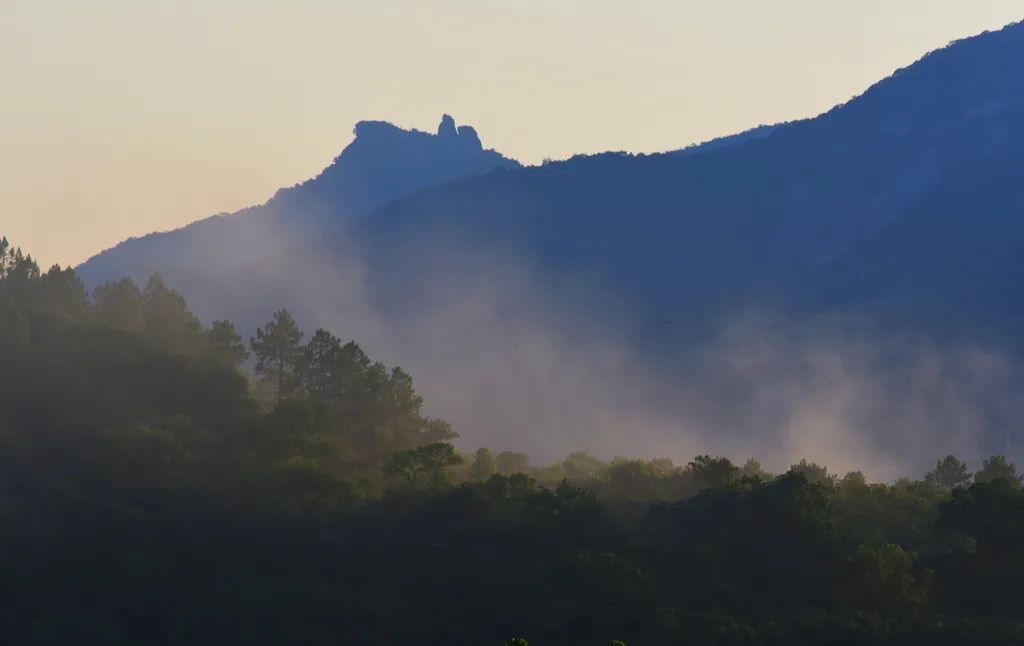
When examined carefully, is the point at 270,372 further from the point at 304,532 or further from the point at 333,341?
the point at 304,532

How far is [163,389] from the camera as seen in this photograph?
16975 centimetres

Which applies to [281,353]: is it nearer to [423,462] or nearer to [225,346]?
[225,346]

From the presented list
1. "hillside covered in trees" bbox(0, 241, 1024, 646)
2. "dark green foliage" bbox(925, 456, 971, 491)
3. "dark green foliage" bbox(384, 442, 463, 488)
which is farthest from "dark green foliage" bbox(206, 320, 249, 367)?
"dark green foliage" bbox(925, 456, 971, 491)

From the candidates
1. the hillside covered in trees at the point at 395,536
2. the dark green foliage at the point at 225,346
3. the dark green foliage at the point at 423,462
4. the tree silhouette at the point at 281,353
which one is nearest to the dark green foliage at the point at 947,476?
the hillside covered in trees at the point at 395,536

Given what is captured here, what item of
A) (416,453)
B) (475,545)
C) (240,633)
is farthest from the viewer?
(416,453)

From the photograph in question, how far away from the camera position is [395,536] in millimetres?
135875

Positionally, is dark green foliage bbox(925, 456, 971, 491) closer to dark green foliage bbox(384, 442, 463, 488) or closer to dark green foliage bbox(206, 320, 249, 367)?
dark green foliage bbox(384, 442, 463, 488)

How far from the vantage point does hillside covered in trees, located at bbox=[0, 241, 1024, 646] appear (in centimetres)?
12006

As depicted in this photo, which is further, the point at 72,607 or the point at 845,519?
the point at 845,519

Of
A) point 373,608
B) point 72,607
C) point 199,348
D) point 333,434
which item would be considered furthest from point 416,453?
point 199,348

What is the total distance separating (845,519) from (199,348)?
9158 centimetres

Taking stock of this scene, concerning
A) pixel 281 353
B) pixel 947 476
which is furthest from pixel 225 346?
pixel 947 476

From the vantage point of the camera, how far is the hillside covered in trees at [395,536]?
394 feet

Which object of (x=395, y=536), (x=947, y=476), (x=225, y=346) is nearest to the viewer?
(x=395, y=536)
